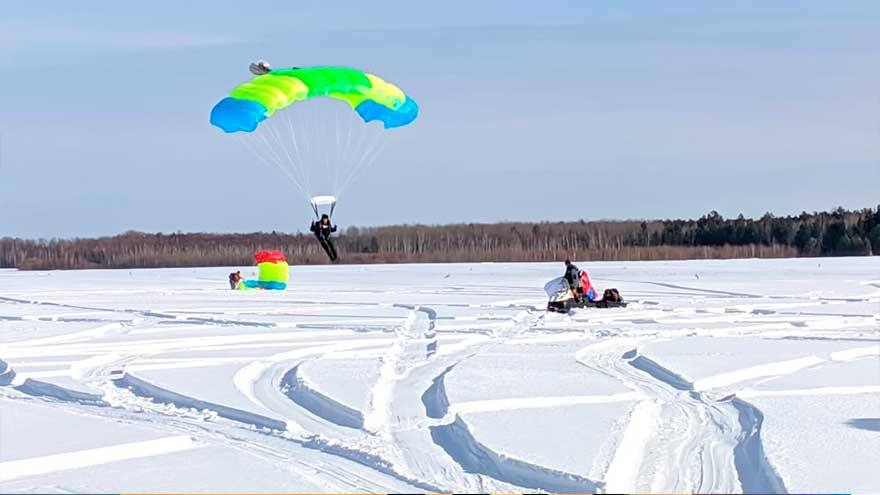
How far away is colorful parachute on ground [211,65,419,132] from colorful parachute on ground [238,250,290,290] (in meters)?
6.49

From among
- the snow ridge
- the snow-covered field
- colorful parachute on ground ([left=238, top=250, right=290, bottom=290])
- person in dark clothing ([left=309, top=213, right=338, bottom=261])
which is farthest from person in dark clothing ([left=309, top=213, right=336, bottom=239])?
the snow ridge

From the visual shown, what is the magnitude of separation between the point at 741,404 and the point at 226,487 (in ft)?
11.2

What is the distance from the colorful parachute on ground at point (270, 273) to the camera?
22.8m

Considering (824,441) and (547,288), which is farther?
(547,288)

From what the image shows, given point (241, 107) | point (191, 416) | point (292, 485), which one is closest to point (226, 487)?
point (292, 485)

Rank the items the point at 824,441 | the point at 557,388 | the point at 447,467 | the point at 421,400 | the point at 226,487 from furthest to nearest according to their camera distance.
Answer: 1. the point at 557,388
2. the point at 421,400
3. the point at 824,441
4. the point at 447,467
5. the point at 226,487

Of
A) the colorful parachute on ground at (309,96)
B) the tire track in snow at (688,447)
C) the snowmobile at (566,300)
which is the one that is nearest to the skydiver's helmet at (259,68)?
the colorful parachute on ground at (309,96)

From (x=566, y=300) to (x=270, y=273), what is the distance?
29.0 ft

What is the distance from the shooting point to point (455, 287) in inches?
914

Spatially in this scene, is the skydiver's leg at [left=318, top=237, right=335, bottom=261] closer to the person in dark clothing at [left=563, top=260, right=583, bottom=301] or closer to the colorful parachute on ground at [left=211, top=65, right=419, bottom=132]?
the colorful parachute on ground at [left=211, top=65, right=419, bottom=132]

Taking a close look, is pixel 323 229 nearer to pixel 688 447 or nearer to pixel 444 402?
pixel 444 402

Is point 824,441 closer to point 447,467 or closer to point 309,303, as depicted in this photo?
point 447,467

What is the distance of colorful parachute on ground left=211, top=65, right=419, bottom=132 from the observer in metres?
15.0

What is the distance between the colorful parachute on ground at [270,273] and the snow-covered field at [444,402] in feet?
24.7
